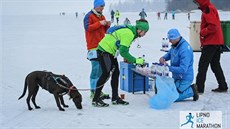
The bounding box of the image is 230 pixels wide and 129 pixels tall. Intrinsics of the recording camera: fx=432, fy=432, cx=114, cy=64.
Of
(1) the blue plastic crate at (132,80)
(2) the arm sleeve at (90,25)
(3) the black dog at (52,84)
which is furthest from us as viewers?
(1) the blue plastic crate at (132,80)

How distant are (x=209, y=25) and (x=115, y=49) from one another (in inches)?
71.8

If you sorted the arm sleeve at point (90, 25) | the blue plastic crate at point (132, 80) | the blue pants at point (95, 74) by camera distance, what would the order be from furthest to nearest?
the blue plastic crate at point (132, 80) → the blue pants at point (95, 74) → the arm sleeve at point (90, 25)

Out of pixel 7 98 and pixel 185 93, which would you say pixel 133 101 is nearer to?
pixel 185 93

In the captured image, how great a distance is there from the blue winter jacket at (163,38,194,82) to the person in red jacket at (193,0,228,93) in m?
0.64

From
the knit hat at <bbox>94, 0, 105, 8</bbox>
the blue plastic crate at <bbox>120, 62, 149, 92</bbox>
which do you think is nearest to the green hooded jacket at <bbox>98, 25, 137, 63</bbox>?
the knit hat at <bbox>94, 0, 105, 8</bbox>

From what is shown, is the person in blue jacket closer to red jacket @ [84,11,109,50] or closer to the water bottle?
the water bottle

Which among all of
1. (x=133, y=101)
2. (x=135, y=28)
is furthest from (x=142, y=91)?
(x=135, y=28)

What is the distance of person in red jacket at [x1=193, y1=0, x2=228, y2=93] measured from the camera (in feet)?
23.2

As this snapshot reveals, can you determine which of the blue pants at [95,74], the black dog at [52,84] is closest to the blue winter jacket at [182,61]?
the blue pants at [95,74]

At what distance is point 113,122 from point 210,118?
4.18 ft

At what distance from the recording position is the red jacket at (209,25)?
7056mm

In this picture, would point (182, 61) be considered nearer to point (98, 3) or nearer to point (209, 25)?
point (209, 25)

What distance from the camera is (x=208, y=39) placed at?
7.27 metres

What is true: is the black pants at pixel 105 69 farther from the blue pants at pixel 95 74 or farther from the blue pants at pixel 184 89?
the blue pants at pixel 184 89
